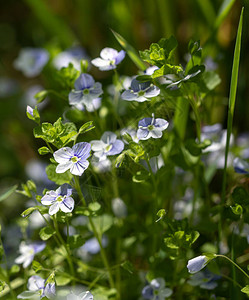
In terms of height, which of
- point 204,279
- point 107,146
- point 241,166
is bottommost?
point 204,279

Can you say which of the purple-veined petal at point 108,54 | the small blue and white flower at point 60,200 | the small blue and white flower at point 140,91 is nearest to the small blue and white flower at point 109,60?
the purple-veined petal at point 108,54

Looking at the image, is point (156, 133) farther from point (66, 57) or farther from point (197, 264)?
point (66, 57)

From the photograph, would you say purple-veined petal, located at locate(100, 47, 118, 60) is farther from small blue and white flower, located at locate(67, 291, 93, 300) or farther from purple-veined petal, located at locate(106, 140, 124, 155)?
small blue and white flower, located at locate(67, 291, 93, 300)

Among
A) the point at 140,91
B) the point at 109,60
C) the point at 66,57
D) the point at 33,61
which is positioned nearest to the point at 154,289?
the point at 140,91

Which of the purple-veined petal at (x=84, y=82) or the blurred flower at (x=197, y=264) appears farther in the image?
the purple-veined petal at (x=84, y=82)

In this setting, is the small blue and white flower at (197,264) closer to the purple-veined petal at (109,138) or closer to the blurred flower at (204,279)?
the blurred flower at (204,279)
